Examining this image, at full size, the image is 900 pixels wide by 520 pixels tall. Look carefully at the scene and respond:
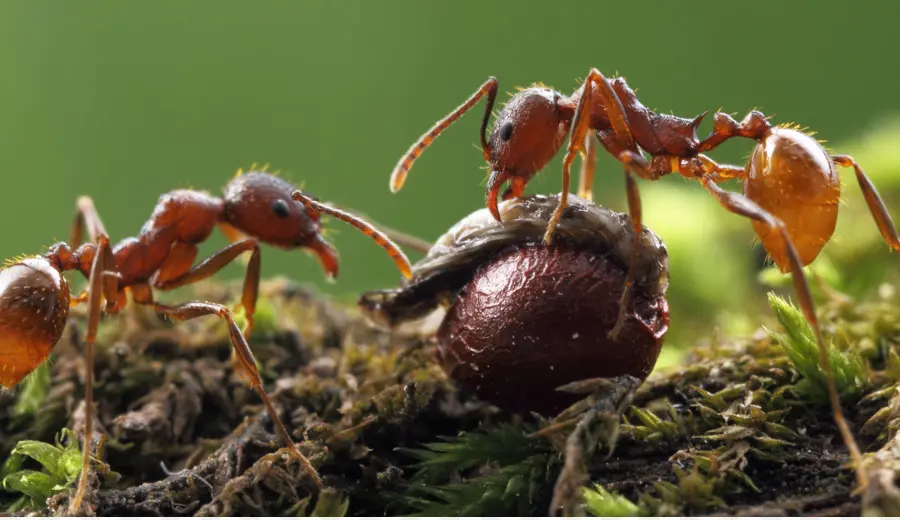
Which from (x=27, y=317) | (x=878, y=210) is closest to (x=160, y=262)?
(x=27, y=317)

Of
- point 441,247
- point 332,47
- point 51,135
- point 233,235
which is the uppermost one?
point 332,47

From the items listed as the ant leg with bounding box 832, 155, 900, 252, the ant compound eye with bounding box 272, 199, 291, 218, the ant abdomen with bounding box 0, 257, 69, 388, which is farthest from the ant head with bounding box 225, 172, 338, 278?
the ant leg with bounding box 832, 155, 900, 252

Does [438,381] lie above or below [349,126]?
below

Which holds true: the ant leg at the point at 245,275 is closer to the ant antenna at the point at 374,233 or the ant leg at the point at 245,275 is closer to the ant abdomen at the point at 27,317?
the ant antenna at the point at 374,233

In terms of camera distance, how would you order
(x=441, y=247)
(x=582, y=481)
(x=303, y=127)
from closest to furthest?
(x=582, y=481), (x=441, y=247), (x=303, y=127)

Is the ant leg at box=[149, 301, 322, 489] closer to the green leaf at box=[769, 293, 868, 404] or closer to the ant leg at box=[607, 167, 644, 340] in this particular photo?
the ant leg at box=[607, 167, 644, 340]

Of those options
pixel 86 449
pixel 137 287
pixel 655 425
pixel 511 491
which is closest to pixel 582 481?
pixel 511 491

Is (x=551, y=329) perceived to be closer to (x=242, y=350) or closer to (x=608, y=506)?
(x=608, y=506)

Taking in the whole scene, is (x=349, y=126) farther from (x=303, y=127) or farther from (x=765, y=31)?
(x=765, y=31)
